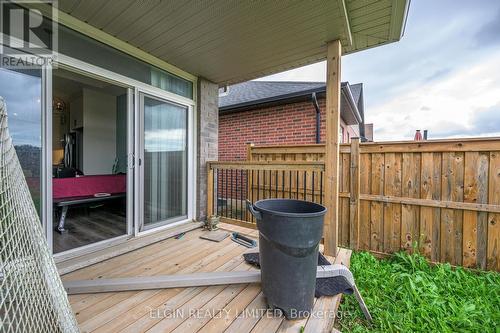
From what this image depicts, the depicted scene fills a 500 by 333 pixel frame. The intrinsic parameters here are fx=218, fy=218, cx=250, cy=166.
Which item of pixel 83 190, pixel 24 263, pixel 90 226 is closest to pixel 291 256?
pixel 24 263

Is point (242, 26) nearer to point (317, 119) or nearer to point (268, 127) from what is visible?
point (317, 119)

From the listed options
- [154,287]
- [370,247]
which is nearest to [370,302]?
[370,247]

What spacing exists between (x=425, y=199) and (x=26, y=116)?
446 cm

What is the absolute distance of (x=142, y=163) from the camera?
2.93 meters

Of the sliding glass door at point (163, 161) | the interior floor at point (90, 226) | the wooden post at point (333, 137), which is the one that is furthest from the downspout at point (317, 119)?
the interior floor at point (90, 226)

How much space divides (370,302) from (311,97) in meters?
4.25

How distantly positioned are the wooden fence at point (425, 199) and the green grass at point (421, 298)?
0.25m

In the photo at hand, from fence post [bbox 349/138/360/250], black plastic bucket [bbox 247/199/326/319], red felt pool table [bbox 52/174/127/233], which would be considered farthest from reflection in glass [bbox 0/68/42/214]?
fence post [bbox 349/138/360/250]

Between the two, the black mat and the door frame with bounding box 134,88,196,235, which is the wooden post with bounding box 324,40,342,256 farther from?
the door frame with bounding box 134,88,196,235

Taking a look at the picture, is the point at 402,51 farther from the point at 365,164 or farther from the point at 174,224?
the point at 174,224

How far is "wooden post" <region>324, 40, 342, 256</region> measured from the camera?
2506 mm

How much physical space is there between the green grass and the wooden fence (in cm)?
25

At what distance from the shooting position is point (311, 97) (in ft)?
16.9

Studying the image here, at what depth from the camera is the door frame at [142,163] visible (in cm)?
288
